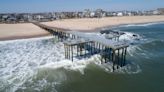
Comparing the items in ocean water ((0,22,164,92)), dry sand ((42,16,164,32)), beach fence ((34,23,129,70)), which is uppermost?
dry sand ((42,16,164,32))

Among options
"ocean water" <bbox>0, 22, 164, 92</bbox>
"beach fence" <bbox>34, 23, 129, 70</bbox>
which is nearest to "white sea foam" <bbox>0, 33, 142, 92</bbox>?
"ocean water" <bbox>0, 22, 164, 92</bbox>

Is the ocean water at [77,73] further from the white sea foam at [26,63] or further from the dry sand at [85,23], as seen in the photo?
the dry sand at [85,23]

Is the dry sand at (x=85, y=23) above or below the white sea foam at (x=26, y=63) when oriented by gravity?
above

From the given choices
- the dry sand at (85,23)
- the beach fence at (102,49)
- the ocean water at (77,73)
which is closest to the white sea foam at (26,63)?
the ocean water at (77,73)

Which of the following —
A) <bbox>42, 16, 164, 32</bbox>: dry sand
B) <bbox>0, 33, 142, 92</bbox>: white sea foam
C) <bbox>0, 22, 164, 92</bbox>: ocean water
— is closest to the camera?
<bbox>0, 22, 164, 92</bbox>: ocean water

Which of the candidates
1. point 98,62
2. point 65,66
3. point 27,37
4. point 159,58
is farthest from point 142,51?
point 27,37

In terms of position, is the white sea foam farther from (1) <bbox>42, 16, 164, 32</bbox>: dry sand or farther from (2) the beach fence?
(1) <bbox>42, 16, 164, 32</bbox>: dry sand

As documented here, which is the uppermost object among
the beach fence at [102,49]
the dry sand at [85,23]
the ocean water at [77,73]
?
the dry sand at [85,23]

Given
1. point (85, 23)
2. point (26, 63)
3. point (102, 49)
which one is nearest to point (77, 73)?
point (102, 49)
